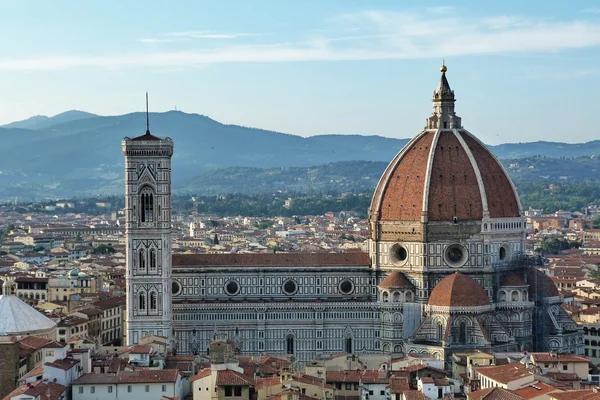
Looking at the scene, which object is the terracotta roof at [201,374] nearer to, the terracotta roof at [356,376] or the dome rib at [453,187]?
the terracotta roof at [356,376]

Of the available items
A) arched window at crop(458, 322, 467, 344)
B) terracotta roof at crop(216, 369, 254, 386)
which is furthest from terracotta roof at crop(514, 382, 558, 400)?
arched window at crop(458, 322, 467, 344)

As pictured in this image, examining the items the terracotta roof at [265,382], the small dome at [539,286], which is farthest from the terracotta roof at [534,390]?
the small dome at [539,286]

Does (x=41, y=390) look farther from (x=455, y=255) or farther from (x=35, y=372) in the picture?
(x=455, y=255)

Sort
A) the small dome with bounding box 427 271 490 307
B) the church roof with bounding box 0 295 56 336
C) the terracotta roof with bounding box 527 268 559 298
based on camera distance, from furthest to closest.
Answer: the terracotta roof with bounding box 527 268 559 298 → the small dome with bounding box 427 271 490 307 → the church roof with bounding box 0 295 56 336

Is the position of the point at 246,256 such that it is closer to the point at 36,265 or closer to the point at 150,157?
the point at 150,157

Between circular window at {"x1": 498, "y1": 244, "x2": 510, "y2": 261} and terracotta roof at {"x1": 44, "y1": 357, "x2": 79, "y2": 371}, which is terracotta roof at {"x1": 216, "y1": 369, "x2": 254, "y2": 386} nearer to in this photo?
terracotta roof at {"x1": 44, "y1": 357, "x2": 79, "y2": 371}

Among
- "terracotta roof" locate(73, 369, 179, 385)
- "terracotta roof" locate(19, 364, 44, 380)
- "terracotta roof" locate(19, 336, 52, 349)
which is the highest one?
"terracotta roof" locate(19, 336, 52, 349)
